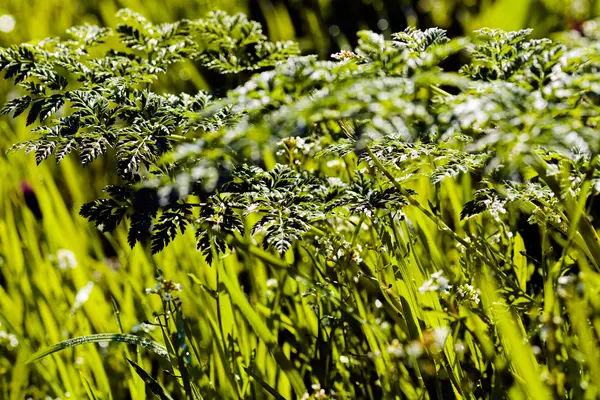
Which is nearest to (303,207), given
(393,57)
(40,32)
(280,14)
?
(393,57)

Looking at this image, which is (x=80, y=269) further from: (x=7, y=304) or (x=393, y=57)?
(x=393, y=57)

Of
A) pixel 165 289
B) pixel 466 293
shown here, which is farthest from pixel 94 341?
pixel 466 293

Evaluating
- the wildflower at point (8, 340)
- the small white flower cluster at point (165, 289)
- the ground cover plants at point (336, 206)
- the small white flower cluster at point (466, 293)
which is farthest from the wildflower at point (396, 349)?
the wildflower at point (8, 340)

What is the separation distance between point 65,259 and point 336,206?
→ 1.11 meters

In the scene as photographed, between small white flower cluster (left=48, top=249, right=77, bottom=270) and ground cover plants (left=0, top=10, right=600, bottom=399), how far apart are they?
0.05 metres

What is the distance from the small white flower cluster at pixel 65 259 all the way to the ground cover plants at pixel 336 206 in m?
0.05

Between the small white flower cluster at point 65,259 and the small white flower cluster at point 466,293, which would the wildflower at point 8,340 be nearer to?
the small white flower cluster at point 65,259

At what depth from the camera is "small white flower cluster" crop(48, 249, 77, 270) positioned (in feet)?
5.81

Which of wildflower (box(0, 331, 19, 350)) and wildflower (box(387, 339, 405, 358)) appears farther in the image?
wildflower (box(0, 331, 19, 350))

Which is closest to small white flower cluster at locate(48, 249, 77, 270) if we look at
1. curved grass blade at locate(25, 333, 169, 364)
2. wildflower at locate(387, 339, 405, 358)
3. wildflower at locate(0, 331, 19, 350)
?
wildflower at locate(0, 331, 19, 350)

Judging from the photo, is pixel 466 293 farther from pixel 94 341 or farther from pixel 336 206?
pixel 94 341

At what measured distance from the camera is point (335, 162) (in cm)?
151

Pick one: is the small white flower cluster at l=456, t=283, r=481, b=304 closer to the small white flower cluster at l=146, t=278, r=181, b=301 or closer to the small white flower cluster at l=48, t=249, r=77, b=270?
the small white flower cluster at l=146, t=278, r=181, b=301

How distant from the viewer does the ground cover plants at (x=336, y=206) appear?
0.85 meters
